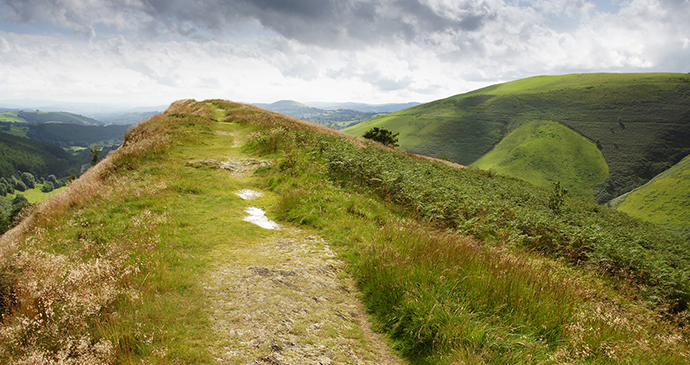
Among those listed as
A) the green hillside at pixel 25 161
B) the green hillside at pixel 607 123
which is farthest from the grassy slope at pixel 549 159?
the green hillside at pixel 25 161

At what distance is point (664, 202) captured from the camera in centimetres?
9200

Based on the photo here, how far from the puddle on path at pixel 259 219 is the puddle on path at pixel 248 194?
115 centimetres

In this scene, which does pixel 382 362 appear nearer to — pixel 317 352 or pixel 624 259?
pixel 317 352

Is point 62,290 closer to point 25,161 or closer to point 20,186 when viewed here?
point 20,186

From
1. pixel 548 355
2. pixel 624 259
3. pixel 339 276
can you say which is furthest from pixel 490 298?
pixel 624 259

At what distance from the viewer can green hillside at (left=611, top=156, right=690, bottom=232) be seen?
273ft

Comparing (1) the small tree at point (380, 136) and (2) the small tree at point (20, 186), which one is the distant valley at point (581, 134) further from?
(2) the small tree at point (20, 186)

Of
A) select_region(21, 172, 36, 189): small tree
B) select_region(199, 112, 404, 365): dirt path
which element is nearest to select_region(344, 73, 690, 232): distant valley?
select_region(199, 112, 404, 365): dirt path

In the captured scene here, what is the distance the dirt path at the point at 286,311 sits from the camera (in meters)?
3.18

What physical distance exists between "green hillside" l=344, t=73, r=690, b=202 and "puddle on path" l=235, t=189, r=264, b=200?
5875 inches

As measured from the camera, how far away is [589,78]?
19888 cm

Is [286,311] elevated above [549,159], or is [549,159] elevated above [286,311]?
[286,311]

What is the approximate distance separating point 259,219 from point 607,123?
21325 centimetres

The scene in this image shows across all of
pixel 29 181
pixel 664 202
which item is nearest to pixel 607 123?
pixel 664 202
